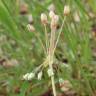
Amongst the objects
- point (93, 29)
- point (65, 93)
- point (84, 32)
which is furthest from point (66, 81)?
point (93, 29)

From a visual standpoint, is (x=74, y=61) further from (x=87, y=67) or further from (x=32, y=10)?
(x=32, y=10)

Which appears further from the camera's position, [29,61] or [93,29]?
[93,29]

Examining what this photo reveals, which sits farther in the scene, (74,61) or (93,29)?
(93,29)

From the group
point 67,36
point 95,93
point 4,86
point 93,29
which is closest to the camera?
point 67,36

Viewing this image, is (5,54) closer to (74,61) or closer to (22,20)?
(22,20)

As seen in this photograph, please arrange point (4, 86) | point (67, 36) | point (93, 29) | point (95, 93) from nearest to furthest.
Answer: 1. point (67, 36)
2. point (95, 93)
3. point (4, 86)
4. point (93, 29)

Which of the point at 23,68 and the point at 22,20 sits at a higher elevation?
the point at 22,20

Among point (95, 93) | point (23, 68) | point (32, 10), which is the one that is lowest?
point (95, 93)

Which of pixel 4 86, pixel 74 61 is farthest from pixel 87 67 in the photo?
pixel 4 86

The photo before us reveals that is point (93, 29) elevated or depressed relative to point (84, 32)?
elevated
